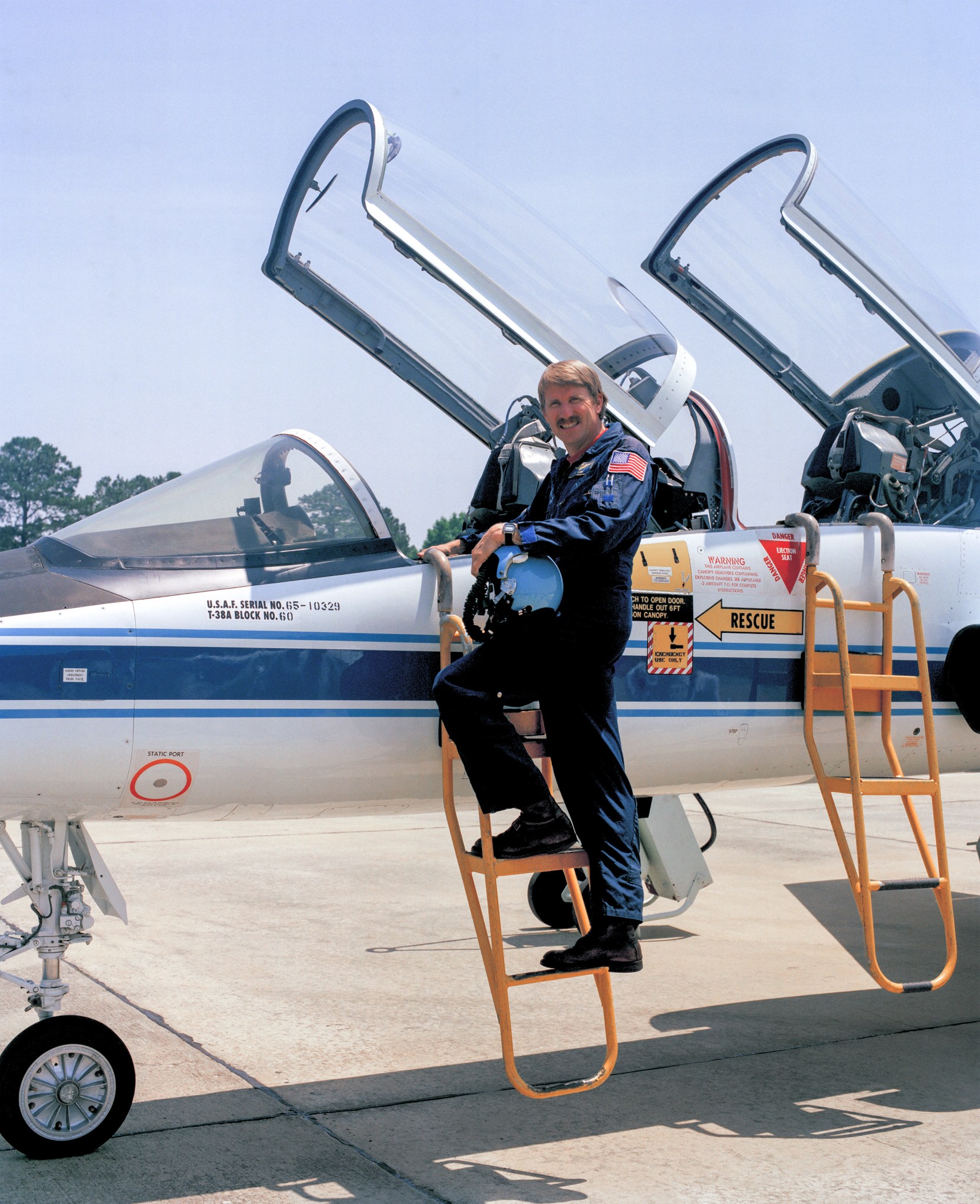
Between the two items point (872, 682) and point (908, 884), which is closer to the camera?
point (908, 884)

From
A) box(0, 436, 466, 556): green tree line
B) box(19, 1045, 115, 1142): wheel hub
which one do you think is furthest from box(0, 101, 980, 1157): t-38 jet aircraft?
box(0, 436, 466, 556): green tree line

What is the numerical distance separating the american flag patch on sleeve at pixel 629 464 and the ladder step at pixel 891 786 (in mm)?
1456

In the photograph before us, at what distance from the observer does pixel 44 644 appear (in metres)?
3.50

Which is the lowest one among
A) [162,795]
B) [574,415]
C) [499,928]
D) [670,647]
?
[499,928]

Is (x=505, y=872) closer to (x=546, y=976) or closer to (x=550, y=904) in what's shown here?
(x=546, y=976)

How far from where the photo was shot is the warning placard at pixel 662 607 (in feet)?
14.2

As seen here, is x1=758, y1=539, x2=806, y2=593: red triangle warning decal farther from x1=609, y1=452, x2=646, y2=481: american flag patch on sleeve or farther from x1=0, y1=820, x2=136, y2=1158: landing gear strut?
x1=0, y1=820, x2=136, y2=1158: landing gear strut

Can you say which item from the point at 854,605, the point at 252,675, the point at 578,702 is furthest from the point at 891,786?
the point at 252,675

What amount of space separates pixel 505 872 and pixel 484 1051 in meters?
1.59

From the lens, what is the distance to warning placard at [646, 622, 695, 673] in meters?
4.38

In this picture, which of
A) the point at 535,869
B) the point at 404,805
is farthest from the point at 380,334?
the point at 535,869

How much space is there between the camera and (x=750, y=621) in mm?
4559

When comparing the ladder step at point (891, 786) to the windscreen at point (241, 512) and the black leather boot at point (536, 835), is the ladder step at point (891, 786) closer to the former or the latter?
the black leather boot at point (536, 835)

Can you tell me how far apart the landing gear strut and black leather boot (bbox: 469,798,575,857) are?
4.45ft
